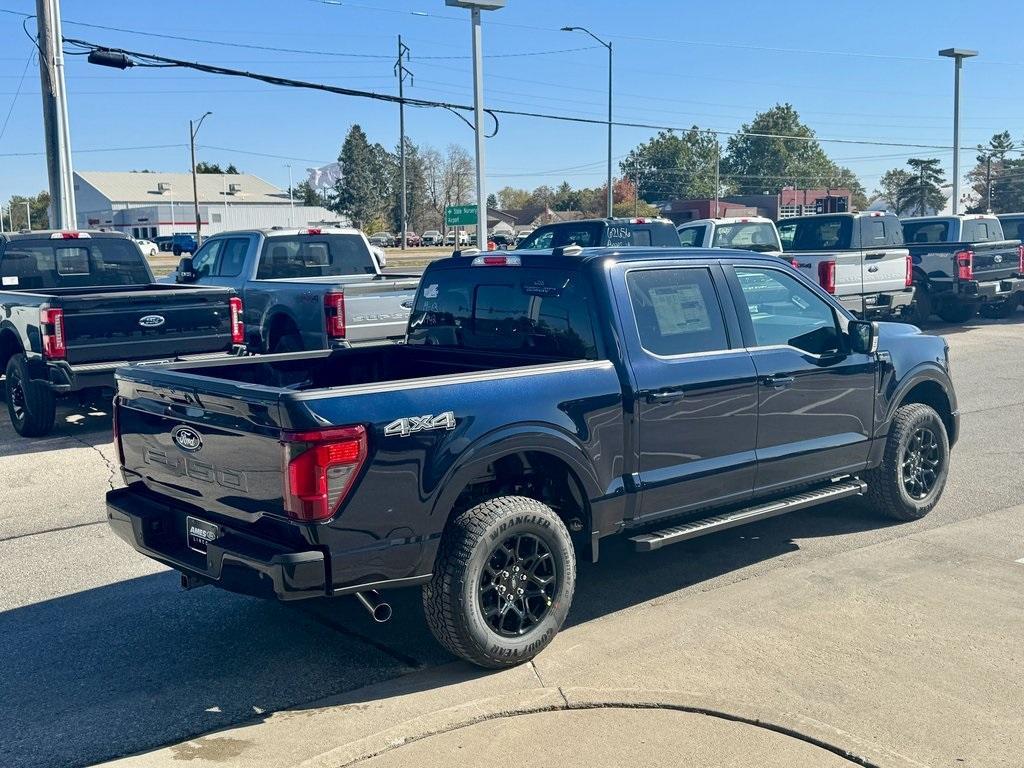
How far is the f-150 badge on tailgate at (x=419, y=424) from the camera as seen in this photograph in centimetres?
436

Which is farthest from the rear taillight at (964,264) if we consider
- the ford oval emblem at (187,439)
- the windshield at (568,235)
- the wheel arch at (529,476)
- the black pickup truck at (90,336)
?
the ford oval emblem at (187,439)

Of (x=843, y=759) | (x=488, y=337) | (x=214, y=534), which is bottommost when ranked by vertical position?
(x=843, y=759)

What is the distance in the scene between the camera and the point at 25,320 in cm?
1008

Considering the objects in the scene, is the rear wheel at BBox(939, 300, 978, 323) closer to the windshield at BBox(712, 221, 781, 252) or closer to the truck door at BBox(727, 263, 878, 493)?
the windshield at BBox(712, 221, 781, 252)

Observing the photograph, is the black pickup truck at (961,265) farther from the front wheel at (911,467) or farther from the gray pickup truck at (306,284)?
the front wheel at (911,467)

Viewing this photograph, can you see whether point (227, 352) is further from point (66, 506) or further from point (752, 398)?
point (752, 398)

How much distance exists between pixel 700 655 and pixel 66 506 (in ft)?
17.0

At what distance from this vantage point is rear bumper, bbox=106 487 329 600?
4.19m

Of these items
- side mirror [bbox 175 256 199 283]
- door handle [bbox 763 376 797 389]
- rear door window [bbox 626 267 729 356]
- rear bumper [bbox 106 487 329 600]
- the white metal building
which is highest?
the white metal building

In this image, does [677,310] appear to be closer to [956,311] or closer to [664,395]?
[664,395]

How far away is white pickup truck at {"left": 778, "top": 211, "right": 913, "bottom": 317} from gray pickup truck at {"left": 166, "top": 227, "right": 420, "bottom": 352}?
711 cm

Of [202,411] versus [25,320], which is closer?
[202,411]

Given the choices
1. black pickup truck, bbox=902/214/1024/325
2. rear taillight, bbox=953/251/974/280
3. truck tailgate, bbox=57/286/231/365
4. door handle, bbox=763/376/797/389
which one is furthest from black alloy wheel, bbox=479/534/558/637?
rear taillight, bbox=953/251/974/280

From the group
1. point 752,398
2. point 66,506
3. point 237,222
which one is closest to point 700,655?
point 752,398
